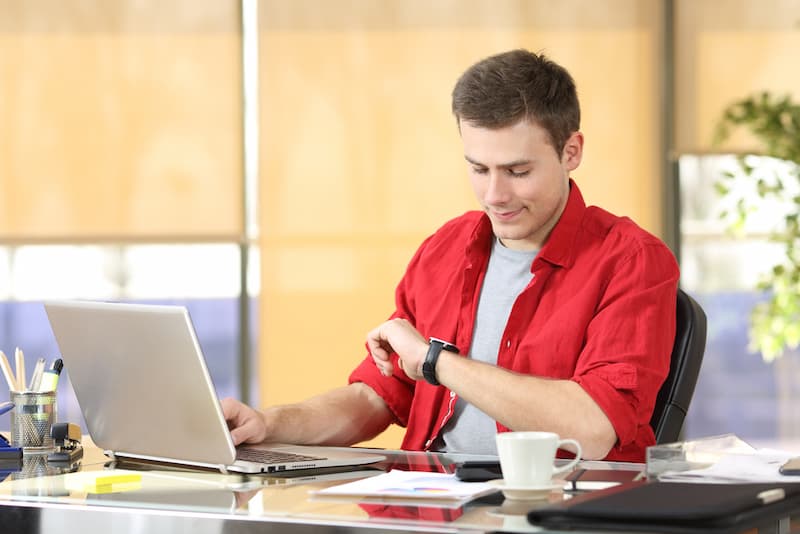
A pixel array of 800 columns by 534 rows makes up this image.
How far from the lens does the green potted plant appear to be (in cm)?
418

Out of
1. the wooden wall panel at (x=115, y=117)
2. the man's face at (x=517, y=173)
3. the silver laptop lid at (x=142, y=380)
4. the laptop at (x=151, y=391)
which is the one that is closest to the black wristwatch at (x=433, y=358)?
the laptop at (x=151, y=391)

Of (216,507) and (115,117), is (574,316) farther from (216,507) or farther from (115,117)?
(115,117)

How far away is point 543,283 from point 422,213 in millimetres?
2393

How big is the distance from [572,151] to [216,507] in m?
1.06

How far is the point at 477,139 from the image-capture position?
218 cm

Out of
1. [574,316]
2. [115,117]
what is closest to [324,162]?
[115,117]

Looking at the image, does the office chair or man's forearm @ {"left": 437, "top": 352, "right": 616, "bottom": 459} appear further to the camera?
the office chair

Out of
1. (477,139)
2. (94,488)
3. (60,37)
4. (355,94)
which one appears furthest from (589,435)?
(60,37)

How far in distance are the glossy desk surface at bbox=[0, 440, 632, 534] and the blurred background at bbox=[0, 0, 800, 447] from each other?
2.69 metres

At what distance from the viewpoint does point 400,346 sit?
2062 millimetres

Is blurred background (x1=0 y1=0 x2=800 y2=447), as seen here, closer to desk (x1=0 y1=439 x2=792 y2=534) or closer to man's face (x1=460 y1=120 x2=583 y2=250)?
man's face (x1=460 y1=120 x2=583 y2=250)

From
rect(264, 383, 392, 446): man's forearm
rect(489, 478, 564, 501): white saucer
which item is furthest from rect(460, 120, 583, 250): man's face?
rect(489, 478, 564, 501): white saucer

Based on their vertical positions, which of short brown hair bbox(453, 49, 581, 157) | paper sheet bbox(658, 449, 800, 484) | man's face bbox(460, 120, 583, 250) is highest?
short brown hair bbox(453, 49, 581, 157)

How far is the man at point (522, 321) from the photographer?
2.02 metres
